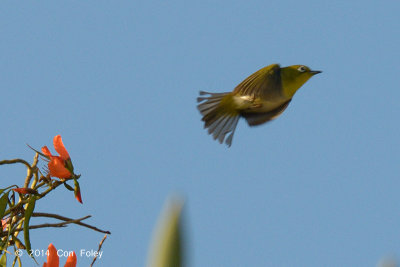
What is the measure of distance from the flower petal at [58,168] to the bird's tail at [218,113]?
2.15 metres

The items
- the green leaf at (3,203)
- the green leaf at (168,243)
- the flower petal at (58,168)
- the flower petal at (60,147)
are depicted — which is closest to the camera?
the green leaf at (168,243)

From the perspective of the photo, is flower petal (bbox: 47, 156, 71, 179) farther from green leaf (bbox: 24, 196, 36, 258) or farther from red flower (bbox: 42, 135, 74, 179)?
green leaf (bbox: 24, 196, 36, 258)

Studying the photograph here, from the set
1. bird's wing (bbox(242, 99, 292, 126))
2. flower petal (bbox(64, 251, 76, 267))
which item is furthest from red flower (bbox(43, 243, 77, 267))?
bird's wing (bbox(242, 99, 292, 126))

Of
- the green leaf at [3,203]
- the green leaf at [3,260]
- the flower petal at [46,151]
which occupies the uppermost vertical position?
the flower petal at [46,151]

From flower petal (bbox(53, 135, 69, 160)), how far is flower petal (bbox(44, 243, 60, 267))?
61cm

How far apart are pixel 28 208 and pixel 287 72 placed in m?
2.75

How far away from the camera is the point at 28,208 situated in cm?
200

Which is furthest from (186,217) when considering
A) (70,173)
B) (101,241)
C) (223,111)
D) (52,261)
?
(223,111)

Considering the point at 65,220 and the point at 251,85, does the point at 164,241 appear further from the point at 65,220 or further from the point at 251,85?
the point at 251,85

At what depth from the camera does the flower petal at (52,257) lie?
69.7 inches

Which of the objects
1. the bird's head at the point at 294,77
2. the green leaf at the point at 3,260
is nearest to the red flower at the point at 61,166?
the green leaf at the point at 3,260

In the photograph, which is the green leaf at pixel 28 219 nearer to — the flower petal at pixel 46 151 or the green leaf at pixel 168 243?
the flower petal at pixel 46 151

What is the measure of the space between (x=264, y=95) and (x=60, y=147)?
2.17 metres

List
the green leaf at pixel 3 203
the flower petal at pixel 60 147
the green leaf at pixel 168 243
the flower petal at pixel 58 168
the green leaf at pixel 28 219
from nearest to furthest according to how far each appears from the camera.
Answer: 1. the green leaf at pixel 168 243
2. the green leaf at pixel 28 219
3. the green leaf at pixel 3 203
4. the flower petal at pixel 58 168
5. the flower petal at pixel 60 147
